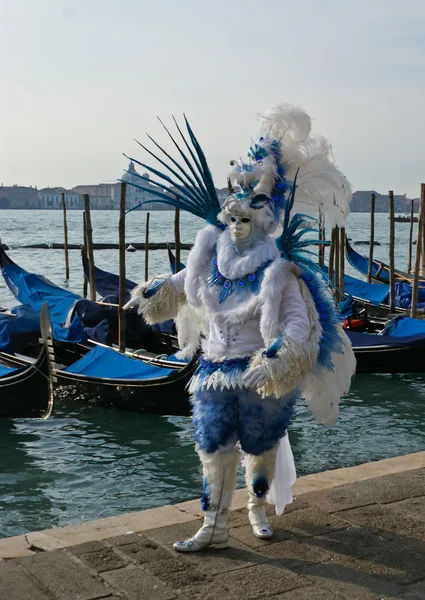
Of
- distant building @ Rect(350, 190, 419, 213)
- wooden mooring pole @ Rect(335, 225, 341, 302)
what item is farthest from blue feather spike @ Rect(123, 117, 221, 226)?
distant building @ Rect(350, 190, 419, 213)

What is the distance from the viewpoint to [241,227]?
3.08 meters

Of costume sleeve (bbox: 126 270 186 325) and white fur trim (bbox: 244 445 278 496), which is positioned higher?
costume sleeve (bbox: 126 270 186 325)

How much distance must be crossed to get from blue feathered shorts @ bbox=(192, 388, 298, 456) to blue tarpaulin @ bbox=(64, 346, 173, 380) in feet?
12.5

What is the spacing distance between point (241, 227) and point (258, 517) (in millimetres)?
1057

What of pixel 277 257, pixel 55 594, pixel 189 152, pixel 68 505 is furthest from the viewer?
pixel 68 505

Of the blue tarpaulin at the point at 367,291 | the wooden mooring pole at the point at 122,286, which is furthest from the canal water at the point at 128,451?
the blue tarpaulin at the point at 367,291

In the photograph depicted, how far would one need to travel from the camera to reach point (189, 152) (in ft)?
10.7

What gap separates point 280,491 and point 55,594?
1.02 m

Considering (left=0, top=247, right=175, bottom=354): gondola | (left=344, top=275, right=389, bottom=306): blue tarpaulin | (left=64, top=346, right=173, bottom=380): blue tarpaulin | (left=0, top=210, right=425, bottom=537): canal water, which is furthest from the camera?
(left=344, top=275, right=389, bottom=306): blue tarpaulin

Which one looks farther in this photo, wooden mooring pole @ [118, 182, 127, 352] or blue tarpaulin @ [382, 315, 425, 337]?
blue tarpaulin @ [382, 315, 425, 337]

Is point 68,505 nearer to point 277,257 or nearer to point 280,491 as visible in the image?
point 280,491

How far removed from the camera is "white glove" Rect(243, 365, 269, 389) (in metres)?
2.80

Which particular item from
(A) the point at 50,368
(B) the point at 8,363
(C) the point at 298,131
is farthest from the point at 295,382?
(B) the point at 8,363

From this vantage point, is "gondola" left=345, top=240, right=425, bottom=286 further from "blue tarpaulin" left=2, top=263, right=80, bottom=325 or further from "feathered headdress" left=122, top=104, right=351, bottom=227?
"feathered headdress" left=122, top=104, right=351, bottom=227
